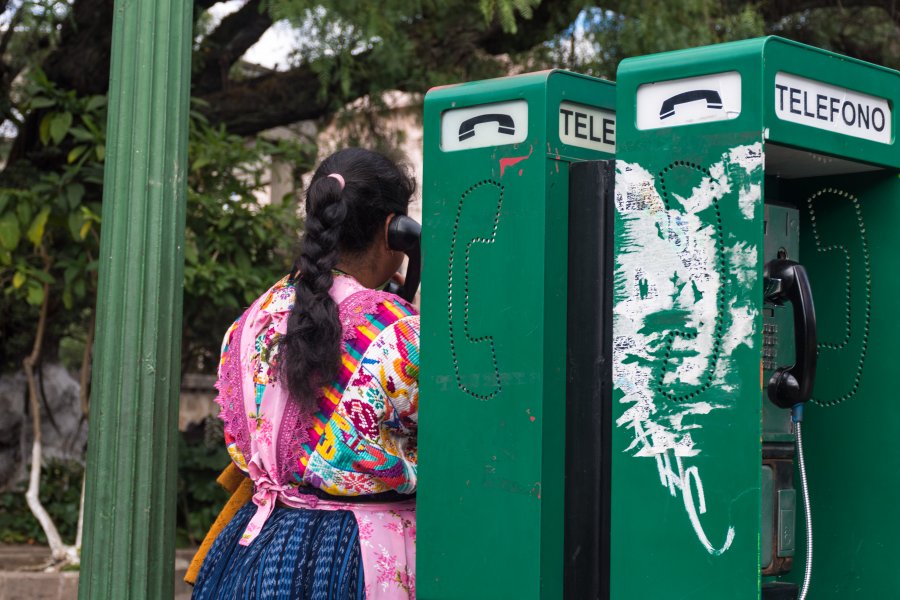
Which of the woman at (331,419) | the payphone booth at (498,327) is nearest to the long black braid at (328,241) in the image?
the woman at (331,419)

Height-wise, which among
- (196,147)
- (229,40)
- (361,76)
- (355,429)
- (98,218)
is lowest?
(355,429)

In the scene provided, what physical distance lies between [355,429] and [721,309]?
77 centimetres

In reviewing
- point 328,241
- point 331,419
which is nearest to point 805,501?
point 331,419

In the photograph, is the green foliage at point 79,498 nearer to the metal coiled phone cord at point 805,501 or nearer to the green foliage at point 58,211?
the green foliage at point 58,211

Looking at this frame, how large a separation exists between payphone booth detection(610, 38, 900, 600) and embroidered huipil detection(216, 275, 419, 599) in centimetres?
50

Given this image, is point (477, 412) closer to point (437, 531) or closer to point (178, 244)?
point (437, 531)

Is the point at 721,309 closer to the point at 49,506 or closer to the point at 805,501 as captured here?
the point at 805,501

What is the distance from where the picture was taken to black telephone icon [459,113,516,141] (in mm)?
2354

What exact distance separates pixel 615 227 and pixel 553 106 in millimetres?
259

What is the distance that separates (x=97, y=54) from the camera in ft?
21.8

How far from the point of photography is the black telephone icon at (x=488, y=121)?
2354 millimetres

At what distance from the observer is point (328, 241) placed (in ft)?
8.39

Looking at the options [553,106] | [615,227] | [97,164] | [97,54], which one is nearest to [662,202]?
[615,227]

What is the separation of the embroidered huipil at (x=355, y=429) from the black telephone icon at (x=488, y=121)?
0.39 m
